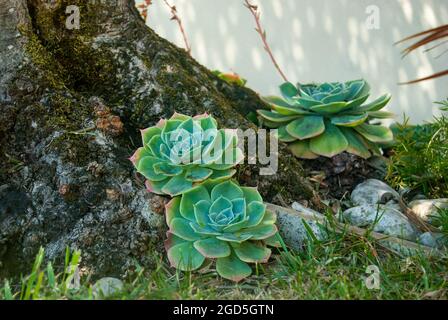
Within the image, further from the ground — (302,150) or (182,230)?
(302,150)

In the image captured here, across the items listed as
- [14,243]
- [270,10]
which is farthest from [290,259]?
[270,10]

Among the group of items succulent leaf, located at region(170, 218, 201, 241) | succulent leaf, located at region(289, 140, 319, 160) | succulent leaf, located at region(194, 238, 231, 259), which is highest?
succulent leaf, located at region(289, 140, 319, 160)

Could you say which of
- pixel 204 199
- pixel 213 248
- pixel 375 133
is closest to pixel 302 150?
pixel 375 133

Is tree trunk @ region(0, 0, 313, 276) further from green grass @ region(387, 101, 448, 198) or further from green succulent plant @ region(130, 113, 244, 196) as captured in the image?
green grass @ region(387, 101, 448, 198)

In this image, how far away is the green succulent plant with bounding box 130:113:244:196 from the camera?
2176 millimetres

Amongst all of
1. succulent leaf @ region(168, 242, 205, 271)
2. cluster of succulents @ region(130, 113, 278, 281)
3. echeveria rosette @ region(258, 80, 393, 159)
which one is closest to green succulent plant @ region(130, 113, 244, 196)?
cluster of succulents @ region(130, 113, 278, 281)

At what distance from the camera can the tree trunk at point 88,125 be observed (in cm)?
221

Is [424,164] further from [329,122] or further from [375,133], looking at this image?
[329,122]

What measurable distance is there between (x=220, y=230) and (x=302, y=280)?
0.93ft

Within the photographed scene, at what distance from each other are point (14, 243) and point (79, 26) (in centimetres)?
85

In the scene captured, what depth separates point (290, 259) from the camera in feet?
6.86

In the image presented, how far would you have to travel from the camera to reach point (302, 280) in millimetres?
1969

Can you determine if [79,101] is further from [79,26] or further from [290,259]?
[290,259]

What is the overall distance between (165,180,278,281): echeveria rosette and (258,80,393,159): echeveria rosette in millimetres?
791
